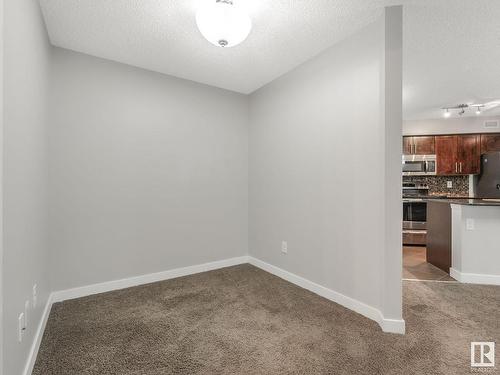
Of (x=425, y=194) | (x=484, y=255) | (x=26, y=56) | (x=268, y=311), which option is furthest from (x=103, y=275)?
(x=425, y=194)

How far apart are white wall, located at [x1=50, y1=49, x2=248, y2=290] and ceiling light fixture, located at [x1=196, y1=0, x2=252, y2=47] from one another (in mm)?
1340

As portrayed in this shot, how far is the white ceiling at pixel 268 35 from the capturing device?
6.52 feet

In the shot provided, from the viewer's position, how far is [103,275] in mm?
2707

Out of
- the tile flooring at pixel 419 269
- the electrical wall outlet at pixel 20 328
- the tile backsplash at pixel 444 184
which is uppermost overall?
the tile backsplash at pixel 444 184

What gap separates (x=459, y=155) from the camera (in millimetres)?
5152

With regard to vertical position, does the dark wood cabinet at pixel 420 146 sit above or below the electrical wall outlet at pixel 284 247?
above

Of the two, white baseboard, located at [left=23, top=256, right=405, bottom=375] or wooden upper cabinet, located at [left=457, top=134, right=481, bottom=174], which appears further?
wooden upper cabinet, located at [left=457, top=134, right=481, bottom=174]

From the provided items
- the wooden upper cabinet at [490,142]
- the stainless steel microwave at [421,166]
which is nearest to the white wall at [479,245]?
the stainless steel microwave at [421,166]

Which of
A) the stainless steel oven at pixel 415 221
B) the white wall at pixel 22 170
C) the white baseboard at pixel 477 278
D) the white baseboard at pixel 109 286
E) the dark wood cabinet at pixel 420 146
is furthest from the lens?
the dark wood cabinet at pixel 420 146

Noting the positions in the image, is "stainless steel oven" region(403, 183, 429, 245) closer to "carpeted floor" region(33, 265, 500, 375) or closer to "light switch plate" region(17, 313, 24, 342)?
"carpeted floor" region(33, 265, 500, 375)

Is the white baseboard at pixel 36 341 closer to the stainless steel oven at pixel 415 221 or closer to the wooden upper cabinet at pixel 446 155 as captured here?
the stainless steel oven at pixel 415 221

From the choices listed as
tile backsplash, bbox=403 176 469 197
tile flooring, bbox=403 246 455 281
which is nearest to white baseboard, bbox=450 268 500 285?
tile flooring, bbox=403 246 455 281

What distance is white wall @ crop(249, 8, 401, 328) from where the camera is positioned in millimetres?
2072

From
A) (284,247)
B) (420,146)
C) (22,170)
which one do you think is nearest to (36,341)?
(22,170)
